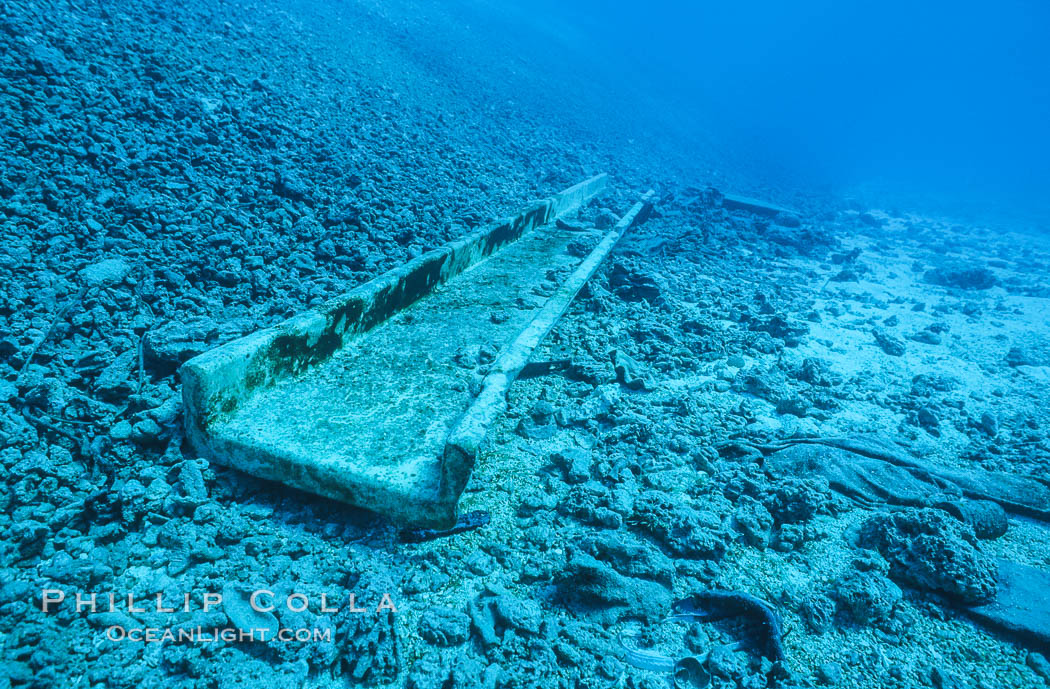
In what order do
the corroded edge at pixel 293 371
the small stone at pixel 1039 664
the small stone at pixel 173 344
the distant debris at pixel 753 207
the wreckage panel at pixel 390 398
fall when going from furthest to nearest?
the distant debris at pixel 753 207 < the small stone at pixel 173 344 < the wreckage panel at pixel 390 398 < the corroded edge at pixel 293 371 < the small stone at pixel 1039 664

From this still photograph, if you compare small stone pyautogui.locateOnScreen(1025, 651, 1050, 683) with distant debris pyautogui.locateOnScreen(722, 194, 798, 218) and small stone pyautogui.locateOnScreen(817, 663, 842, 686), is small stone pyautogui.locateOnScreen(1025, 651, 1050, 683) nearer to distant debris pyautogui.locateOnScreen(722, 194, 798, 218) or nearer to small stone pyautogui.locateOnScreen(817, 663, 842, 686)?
small stone pyautogui.locateOnScreen(817, 663, 842, 686)

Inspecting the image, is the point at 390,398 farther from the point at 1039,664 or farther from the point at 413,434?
the point at 1039,664

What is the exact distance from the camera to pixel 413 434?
2779 mm

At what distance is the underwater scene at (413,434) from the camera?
6.46 ft

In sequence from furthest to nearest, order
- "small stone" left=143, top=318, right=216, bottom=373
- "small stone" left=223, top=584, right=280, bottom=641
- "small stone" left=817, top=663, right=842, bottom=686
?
"small stone" left=143, top=318, right=216, bottom=373 < "small stone" left=817, top=663, right=842, bottom=686 < "small stone" left=223, top=584, right=280, bottom=641

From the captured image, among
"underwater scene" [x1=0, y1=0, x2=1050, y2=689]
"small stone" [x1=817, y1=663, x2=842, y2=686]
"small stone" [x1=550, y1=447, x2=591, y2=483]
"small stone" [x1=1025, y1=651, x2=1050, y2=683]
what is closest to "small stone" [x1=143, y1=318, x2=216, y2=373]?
"underwater scene" [x1=0, y1=0, x2=1050, y2=689]

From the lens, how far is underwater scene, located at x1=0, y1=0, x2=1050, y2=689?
197cm

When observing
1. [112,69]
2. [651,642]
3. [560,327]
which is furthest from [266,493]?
[112,69]

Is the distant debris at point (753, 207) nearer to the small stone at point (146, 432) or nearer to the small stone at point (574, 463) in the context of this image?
the small stone at point (574, 463)

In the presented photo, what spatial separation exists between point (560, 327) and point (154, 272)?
310 centimetres

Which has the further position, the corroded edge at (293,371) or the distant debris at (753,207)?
the distant debris at (753,207)

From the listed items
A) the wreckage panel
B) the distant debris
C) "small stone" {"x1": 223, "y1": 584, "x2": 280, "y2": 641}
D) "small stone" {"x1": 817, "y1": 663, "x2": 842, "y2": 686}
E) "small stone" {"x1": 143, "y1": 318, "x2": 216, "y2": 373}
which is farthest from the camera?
the distant debris

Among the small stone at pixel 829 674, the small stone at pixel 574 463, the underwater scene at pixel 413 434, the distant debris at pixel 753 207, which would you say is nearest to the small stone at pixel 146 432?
the underwater scene at pixel 413 434

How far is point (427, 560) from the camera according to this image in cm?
226
